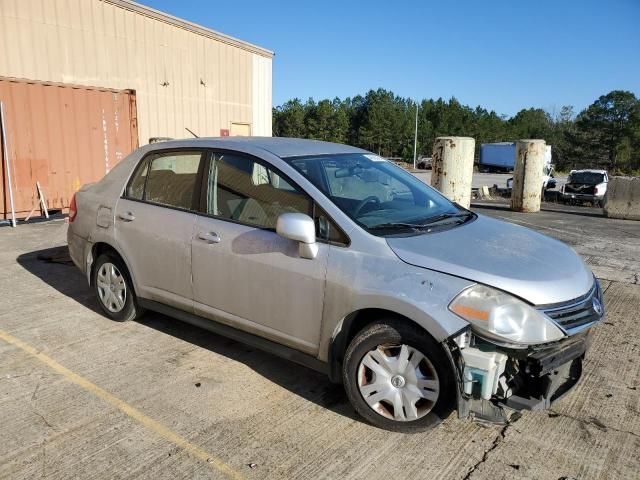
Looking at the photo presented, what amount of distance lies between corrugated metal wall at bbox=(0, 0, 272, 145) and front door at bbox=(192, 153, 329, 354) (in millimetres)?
7820

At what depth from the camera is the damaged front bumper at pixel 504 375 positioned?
8.94 feet

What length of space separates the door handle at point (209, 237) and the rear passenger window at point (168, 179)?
0.33 meters

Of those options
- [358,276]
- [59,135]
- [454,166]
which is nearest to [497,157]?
[454,166]

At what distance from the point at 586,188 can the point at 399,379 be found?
62.2ft

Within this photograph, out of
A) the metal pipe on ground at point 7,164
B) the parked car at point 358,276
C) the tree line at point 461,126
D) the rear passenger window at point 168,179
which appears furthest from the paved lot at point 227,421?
the tree line at point 461,126

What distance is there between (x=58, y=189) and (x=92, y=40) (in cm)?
313

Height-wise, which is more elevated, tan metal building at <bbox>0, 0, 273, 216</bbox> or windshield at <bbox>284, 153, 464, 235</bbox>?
tan metal building at <bbox>0, 0, 273, 216</bbox>

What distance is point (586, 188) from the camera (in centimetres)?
1925

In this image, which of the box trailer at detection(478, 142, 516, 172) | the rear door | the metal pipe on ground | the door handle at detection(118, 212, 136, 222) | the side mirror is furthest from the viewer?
the box trailer at detection(478, 142, 516, 172)

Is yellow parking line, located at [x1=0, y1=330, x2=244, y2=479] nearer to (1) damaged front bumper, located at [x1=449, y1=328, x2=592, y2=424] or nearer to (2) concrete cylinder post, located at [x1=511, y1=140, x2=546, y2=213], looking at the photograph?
(1) damaged front bumper, located at [x1=449, y1=328, x2=592, y2=424]

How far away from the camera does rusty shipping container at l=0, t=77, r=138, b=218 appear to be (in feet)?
31.2

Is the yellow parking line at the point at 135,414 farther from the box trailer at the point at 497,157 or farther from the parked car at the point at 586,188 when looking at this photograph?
the box trailer at the point at 497,157

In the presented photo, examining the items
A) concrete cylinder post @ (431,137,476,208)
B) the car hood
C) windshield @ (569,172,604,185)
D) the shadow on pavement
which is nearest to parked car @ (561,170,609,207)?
windshield @ (569,172,604,185)

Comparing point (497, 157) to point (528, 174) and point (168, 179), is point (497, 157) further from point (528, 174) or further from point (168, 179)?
point (168, 179)
